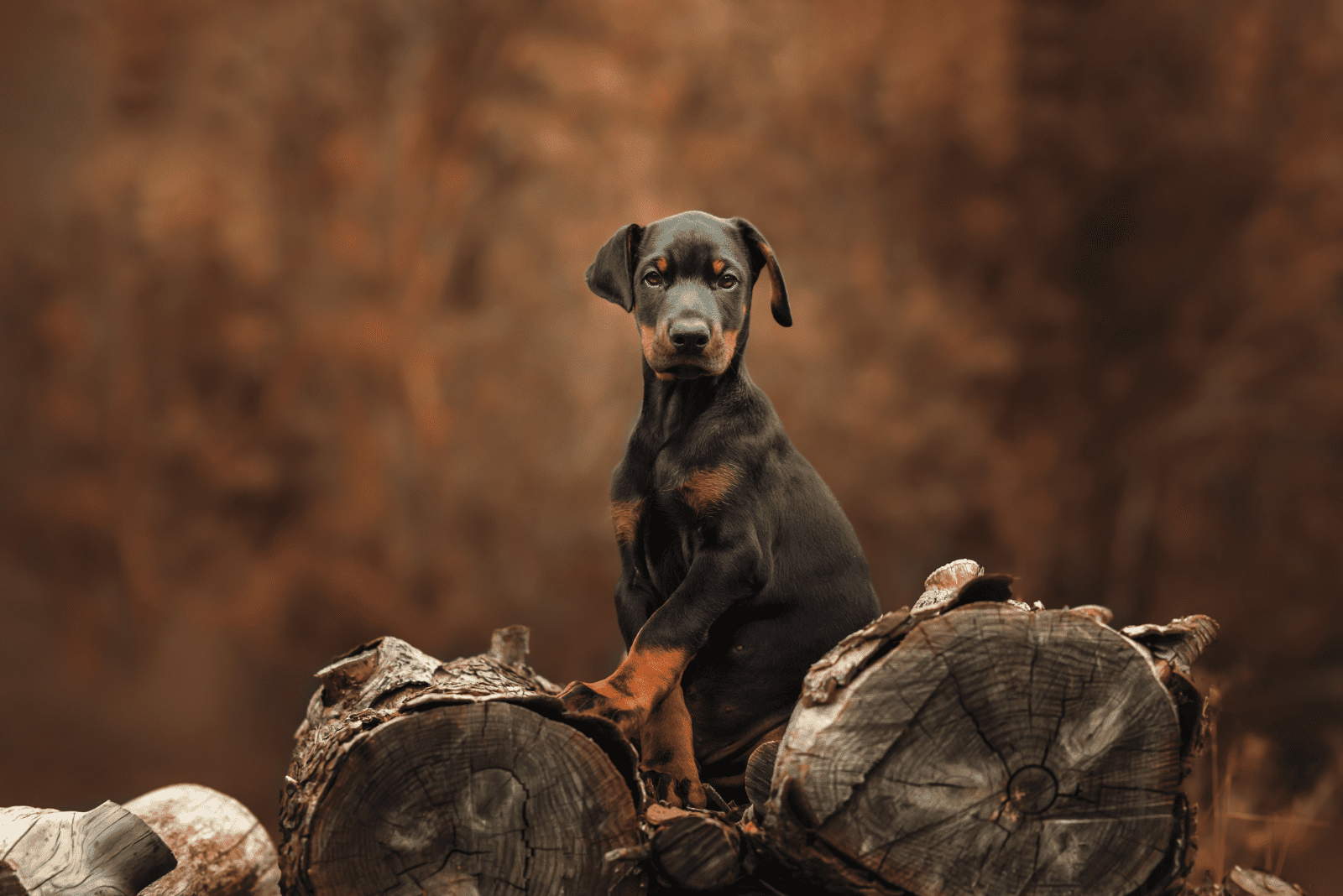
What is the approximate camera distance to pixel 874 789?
1.89m

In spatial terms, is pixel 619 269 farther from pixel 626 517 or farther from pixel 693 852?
pixel 693 852

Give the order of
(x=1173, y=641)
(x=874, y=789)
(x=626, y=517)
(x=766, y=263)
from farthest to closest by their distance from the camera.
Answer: (x=766, y=263), (x=626, y=517), (x=1173, y=641), (x=874, y=789)

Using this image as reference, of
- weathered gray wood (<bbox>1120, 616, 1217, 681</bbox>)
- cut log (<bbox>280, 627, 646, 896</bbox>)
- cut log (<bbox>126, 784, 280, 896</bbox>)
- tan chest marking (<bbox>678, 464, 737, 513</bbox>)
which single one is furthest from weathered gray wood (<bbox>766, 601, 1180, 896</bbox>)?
cut log (<bbox>126, 784, 280, 896</bbox>)

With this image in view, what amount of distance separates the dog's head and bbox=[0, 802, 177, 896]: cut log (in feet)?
5.35

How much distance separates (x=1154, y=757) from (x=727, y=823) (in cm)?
84

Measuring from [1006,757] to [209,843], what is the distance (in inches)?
102

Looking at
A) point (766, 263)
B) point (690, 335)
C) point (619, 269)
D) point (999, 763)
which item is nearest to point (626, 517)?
point (690, 335)

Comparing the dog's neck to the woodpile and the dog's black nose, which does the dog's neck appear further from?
the woodpile

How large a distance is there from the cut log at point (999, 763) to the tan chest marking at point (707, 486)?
2.20 ft

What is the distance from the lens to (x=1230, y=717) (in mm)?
4676

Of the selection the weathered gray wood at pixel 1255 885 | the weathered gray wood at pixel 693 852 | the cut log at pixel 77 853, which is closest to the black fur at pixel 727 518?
the weathered gray wood at pixel 693 852

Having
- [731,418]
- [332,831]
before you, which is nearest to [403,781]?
[332,831]

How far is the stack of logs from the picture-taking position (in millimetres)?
1888

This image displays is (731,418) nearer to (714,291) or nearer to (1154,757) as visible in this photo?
(714,291)
